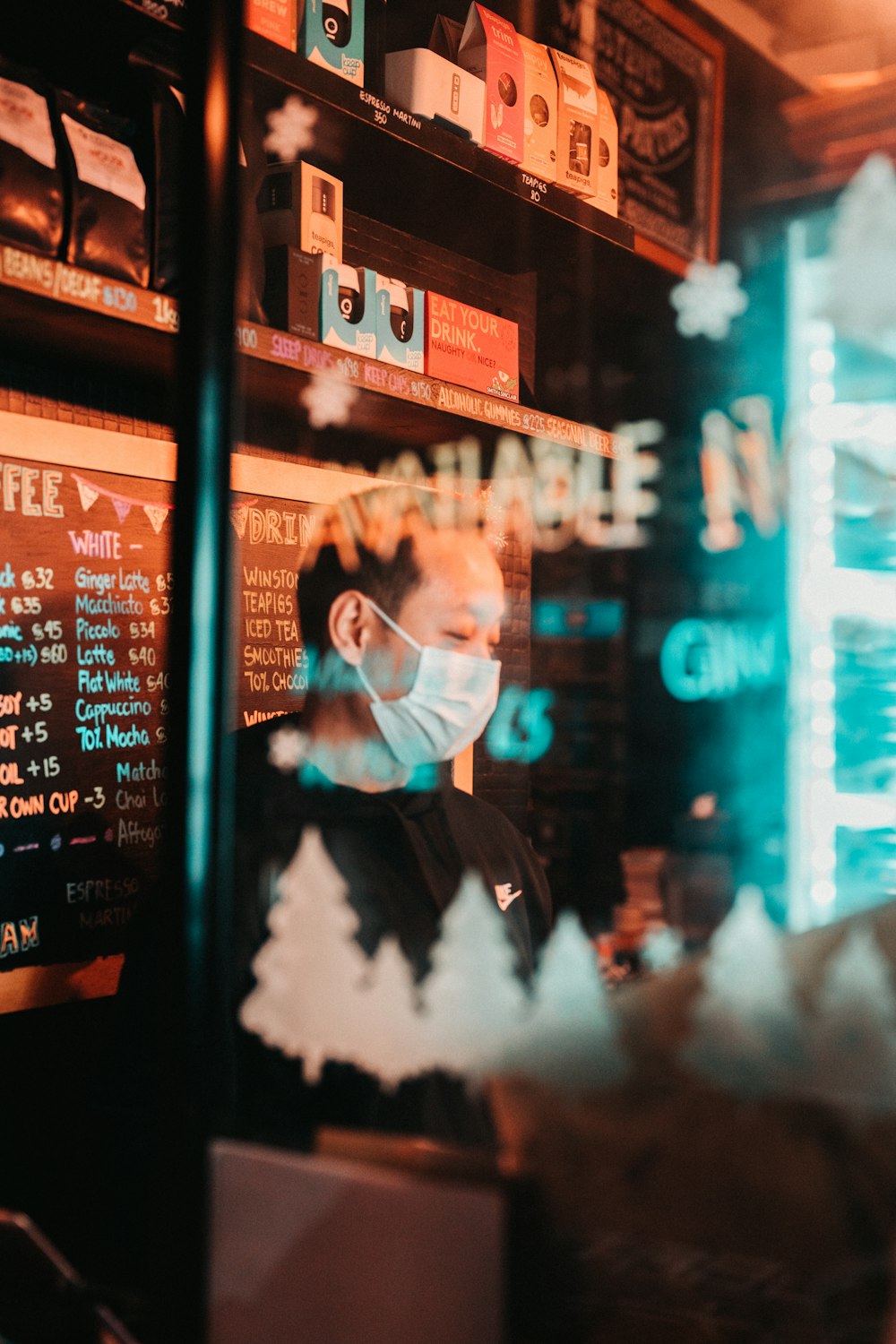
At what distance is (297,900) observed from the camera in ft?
4.56

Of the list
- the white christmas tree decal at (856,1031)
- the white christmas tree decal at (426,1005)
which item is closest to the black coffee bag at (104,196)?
the white christmas tree decal at (426,1005)

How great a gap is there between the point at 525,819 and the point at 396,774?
336mm

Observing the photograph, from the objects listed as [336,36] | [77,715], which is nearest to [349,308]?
[336,36]

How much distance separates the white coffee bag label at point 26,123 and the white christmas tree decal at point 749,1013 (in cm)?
126

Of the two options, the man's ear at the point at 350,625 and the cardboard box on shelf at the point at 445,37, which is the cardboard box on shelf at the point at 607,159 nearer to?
the cardboard box on shelf at the point at 445,37

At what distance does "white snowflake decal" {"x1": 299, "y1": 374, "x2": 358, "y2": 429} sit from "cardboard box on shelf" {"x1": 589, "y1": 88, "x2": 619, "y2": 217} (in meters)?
0.49

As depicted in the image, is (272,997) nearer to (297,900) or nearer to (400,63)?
(297,900)

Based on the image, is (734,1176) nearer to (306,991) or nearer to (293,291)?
(306,991)

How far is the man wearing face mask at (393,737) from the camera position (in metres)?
1.52

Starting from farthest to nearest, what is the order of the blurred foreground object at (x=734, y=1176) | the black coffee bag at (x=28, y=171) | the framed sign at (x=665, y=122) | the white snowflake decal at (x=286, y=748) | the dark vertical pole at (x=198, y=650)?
1. the white snowflake decal at (x=286, y=748)
2. the black coffee bag at (x=28, y=171)
3. the framed sign at (x=665, y=122)
4. the dark vertical pole at (x=198, y=650)
5. the blurred foreground object at (x=734, y=1176)

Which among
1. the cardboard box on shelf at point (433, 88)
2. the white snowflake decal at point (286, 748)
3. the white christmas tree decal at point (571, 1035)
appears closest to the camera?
the white christmas tree decal at point (571, 1035)

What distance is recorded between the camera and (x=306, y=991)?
1.28 m

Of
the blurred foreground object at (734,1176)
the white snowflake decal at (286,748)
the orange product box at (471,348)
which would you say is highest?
the orange product box at (471,348)

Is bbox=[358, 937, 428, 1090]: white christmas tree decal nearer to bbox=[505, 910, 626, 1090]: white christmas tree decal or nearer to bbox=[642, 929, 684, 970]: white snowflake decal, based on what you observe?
bbox=[505, 910, 626, 1090]: white christmas tree decal
